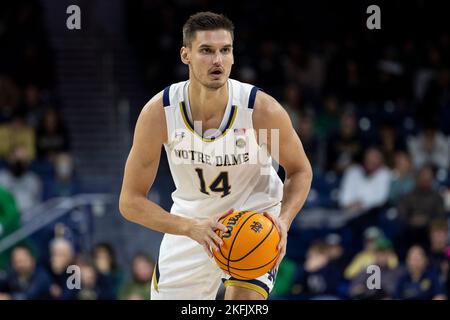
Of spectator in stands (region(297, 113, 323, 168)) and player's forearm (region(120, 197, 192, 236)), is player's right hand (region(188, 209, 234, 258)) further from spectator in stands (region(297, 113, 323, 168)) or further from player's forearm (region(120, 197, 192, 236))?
spectator in stands (region(297, 113, 323, 168))

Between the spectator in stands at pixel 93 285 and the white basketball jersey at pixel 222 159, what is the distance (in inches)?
137

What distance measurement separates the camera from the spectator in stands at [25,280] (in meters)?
8.59

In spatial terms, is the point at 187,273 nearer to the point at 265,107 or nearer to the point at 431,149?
the point at 265,107

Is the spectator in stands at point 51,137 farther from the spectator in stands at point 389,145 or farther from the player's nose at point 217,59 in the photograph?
the player's nose at point 217,59

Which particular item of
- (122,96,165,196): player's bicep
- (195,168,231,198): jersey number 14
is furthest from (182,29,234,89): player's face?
(195,168,231,198): jersey number 14

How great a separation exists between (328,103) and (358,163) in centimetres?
118

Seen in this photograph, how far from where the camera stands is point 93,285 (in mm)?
8695

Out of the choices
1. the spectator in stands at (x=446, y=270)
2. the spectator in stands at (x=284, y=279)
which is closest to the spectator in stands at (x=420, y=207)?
the spectator in stands at (x=446, y=270)

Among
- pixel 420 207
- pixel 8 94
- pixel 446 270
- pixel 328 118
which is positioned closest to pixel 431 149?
pixel 420 207

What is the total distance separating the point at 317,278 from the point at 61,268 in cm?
248

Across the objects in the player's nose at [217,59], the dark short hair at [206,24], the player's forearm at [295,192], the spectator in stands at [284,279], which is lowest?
the spectator in stands at [284,279]

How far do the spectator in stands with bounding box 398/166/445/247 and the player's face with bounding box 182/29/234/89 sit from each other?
484 centimetres

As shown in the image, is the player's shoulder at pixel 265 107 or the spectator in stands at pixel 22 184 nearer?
the player's shoulder at pixel 265 107

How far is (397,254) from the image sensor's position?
29.9 ft
